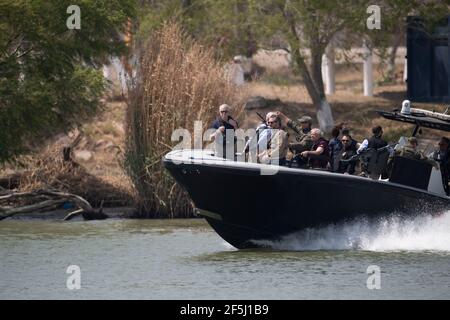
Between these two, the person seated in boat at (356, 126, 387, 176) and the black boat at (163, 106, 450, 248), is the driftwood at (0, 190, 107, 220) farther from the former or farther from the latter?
the person seated in boat at (356, 126, 387, 176)

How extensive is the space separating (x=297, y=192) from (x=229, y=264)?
142cm

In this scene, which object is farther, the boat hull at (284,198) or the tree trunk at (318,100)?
the tree trunk at (318,100)

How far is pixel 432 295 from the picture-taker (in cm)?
1877

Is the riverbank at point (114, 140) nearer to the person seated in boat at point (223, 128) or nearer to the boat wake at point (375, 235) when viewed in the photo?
the boat wake at point (375, 235)

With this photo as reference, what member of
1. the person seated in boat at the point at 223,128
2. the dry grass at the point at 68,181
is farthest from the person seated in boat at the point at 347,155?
the dry grass at the point at 68,181

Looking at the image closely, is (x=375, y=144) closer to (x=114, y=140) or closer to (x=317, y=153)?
(x=317, y=153)

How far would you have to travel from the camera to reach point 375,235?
22109mm

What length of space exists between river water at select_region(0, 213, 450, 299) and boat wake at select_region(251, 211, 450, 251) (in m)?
0.01

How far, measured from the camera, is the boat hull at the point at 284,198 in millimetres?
21391

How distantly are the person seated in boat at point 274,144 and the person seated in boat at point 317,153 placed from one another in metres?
0.37

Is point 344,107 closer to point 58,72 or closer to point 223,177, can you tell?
point 58,72

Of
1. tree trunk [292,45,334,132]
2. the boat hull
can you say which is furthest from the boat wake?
tree trunk [292,45,334,132]

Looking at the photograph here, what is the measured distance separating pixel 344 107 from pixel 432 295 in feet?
57.9

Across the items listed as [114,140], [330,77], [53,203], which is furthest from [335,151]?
[330,77]
